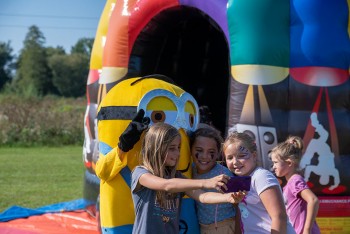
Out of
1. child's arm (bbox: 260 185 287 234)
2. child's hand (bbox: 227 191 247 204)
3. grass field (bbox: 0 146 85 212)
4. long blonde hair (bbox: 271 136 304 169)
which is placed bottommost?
grass field (bbox: 0 146 85 212)

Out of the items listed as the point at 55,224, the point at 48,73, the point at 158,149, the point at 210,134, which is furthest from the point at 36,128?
the point at 48,73

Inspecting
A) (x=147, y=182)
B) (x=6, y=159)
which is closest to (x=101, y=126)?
(x=147, y=182)

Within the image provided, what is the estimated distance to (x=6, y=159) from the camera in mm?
10930

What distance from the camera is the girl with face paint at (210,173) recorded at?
258cm

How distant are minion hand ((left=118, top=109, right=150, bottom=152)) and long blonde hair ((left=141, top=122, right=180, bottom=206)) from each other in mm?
254

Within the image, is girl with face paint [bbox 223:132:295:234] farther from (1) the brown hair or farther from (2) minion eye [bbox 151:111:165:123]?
(2) minion eye [bbox 151:111:165:123]

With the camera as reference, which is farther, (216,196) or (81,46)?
(81,46)

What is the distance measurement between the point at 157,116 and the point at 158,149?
0.48 m

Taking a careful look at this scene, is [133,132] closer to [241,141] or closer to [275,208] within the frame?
[241,141]

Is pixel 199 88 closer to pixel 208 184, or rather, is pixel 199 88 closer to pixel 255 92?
pixel 255 92

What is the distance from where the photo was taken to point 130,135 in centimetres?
266

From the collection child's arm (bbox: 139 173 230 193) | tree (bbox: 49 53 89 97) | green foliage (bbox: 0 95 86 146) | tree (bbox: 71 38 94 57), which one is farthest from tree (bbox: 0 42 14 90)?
child's arm (bbox: 139 173 230 193)

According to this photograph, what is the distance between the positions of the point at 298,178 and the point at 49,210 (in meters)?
3.14

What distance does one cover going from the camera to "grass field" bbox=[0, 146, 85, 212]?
23.0 feet
